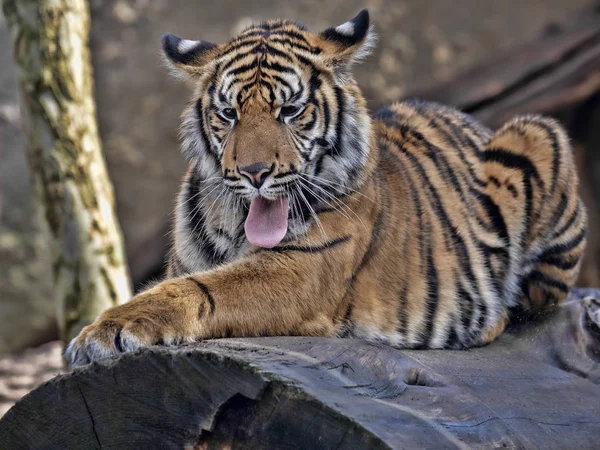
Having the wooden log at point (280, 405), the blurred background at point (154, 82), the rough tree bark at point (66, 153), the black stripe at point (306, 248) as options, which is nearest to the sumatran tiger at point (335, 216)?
the black stripe at point (306, 248)

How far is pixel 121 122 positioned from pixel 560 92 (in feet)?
13.7

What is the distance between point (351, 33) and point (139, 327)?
1.62 metres

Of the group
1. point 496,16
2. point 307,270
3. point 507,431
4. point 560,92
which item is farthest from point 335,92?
point 496,16

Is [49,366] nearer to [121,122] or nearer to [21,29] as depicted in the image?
[121,122]

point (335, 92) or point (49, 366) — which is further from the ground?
point (335, 92)

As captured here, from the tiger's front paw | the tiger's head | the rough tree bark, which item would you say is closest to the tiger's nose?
the tiger's head

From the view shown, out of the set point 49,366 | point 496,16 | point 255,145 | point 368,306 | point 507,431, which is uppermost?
point 496,16

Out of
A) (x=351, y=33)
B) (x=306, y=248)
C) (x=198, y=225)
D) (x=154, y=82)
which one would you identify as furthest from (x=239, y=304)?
(x=154, y=82)

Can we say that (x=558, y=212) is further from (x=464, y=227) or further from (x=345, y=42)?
(x=345, y=42)

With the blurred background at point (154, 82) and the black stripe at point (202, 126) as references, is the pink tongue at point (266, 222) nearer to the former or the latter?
the black stripe at point (202, 126)

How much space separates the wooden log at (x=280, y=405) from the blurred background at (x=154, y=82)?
207 inches

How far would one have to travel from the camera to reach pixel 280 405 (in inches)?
97.7

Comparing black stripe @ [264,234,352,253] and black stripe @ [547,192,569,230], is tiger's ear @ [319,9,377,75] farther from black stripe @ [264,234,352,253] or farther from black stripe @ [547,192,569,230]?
black stripe @ [547,192,569,230]

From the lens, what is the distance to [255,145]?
345cm
